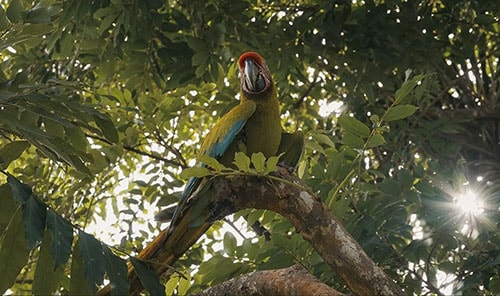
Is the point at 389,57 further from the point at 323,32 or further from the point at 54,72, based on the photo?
the point at 54,72

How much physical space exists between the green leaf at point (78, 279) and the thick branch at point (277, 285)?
41 centimetres

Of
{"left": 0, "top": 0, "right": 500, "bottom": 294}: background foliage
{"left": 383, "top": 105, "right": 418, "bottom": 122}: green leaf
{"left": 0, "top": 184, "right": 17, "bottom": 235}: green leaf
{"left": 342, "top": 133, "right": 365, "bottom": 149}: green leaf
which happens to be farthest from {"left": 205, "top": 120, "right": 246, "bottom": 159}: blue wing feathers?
{"left": 0, "top": 184, "right": 17, "bottom": 235}: green leaf

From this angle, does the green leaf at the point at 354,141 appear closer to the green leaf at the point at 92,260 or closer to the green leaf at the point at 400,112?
the green leaf at the point at 400,112

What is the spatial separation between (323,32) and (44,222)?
1988 millimetres

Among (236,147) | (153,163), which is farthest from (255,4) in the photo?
(236,147)

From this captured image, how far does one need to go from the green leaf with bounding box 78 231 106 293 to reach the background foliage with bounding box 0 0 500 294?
0.30 m

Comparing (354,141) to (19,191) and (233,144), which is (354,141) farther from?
(19,191)

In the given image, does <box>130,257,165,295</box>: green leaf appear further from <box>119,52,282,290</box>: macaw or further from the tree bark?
<box>119,52,282,290</box>: macaw

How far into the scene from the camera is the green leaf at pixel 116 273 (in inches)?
56.3

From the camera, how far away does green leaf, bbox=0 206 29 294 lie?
1.46 metres

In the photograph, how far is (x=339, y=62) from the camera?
330cm

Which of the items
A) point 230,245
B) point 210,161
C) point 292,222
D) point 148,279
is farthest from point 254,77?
point 148,279

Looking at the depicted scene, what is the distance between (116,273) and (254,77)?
1336mm

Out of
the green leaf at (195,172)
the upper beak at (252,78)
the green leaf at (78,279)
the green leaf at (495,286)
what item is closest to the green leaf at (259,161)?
the green leaf at (195,172)
